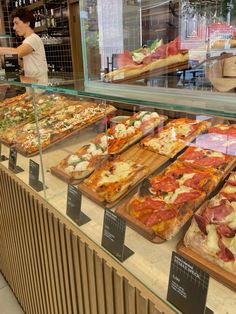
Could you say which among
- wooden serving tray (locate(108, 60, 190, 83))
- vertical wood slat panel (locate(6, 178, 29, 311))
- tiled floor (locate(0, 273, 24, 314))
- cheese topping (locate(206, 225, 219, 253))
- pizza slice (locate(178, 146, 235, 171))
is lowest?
tiled floor (locate(0, 273, 24, 314))

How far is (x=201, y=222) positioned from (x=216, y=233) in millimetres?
51

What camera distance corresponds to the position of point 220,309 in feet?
2.24

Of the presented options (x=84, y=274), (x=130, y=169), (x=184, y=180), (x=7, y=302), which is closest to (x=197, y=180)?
(x=184, y=180)

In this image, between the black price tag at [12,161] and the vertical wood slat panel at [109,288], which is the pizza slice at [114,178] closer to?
the vertical wood slat panel at [109,288]

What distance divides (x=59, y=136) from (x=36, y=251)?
643 millimetres

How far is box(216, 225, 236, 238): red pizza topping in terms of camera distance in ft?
2.67

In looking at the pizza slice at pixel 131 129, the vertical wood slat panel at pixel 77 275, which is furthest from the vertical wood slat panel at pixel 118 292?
the pizza slice at pixel 131 129

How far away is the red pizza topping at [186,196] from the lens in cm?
101

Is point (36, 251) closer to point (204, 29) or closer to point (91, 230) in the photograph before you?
point (91, 230)

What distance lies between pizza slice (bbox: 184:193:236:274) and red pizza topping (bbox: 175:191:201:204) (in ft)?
0.23

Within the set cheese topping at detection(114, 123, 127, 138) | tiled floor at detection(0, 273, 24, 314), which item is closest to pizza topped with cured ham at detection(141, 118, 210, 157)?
cheese topping at detection(114, 123, 127, 138)

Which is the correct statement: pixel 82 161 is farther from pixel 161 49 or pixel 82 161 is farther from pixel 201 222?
pixel 201 222

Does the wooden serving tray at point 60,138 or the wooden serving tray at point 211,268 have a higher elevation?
the wooden serving tray at point 60,138

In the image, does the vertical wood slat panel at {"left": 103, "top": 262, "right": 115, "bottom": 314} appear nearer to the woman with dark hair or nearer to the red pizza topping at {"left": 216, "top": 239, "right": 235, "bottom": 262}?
the red pizza topping at {"left": 216, "top": 239, "right": 235, "bottom": 262}
